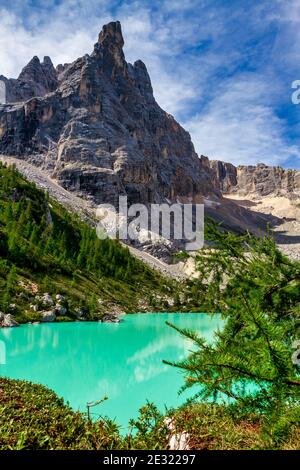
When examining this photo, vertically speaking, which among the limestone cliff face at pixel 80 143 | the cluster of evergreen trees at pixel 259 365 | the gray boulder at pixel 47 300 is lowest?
the gray boulder at pixel 47 300

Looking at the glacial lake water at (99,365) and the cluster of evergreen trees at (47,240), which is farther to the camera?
the cluster of evergreen trees at (47,240)

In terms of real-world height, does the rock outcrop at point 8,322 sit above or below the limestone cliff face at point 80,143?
below

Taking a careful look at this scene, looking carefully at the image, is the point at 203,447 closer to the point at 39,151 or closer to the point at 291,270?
the point at 291,270

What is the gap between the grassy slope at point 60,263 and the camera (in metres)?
57.6

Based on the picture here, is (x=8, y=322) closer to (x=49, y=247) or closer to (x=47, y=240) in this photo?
(x=49, y=247)

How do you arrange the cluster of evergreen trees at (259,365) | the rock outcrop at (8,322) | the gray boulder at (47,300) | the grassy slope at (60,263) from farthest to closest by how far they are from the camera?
the grassy slope at (60,263), the gray boulder at (47,300), the rock outcrop at (8,322), the cluster of evergreen trees at (259,365)

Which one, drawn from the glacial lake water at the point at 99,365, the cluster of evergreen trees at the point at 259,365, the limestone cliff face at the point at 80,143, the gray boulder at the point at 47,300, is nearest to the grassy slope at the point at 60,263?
the gray boulder at the point at 47,300

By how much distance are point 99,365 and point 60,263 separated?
172 feet

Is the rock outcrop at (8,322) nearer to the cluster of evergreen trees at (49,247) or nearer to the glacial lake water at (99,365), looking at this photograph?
the glacial lake water at (99,365)

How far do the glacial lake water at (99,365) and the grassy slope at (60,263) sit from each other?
485 inches

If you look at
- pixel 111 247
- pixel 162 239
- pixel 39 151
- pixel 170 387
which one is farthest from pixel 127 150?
pixel 170 387

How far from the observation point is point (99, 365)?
24.7 m

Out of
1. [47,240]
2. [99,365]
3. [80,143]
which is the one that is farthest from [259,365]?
Answer: [80,143]
